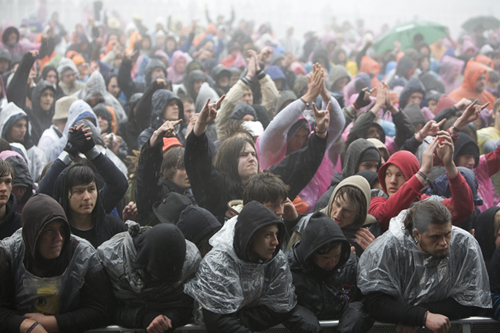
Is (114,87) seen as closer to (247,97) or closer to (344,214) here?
(247,97)

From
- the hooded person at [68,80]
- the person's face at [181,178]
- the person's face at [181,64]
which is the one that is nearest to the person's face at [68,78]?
the hooded person at [68,80]

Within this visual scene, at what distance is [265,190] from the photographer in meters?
3.58

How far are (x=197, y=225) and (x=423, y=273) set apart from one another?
145 centimetres

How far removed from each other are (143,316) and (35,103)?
4.93m

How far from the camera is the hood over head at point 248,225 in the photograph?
2967 millimetres

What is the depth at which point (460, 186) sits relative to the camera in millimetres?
3648

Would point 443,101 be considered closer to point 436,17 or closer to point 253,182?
point 253,182

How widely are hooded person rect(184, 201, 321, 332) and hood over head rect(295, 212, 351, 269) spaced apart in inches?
5.4

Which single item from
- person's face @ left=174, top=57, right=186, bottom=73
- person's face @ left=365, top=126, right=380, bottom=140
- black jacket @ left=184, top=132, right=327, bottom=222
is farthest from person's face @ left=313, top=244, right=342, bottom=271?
person's face @ left=174, top=57, right=186, bottom=73

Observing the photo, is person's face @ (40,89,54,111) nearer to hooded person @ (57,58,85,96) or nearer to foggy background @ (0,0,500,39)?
hooded person @ (57,58,85,96)

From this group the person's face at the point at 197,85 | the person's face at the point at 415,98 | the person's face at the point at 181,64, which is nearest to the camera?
the person's face at the point at 415,98

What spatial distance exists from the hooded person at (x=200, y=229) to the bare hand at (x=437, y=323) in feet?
4.63

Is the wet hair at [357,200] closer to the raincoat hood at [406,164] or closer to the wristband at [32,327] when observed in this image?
the raincoat hood at [406,164]

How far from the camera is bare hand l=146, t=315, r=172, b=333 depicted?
2961 millimetres
